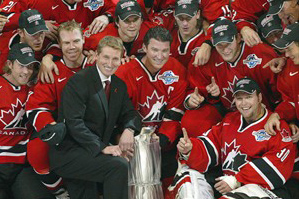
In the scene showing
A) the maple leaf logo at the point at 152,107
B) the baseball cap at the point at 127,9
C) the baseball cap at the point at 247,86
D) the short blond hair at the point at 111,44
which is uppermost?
the baseball cap at the point at 127,9

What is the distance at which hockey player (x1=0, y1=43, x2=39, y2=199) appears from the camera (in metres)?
4.52

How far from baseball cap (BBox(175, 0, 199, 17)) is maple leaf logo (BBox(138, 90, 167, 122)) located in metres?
0.62

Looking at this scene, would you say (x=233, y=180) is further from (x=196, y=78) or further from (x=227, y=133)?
(x=196, y=78)

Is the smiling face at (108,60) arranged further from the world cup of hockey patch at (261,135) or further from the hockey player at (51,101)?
the world cup of hockey patch at (261,135)

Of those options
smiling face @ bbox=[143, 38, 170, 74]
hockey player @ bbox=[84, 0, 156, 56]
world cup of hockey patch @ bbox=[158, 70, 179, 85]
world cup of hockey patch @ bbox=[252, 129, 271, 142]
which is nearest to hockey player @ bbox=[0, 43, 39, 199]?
hockey player @ bbox=[84, 0, 156, 56]

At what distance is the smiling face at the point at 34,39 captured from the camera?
15.6 feet

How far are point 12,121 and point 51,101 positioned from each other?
0.31 meters

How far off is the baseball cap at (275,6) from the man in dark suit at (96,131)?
1.16 meters

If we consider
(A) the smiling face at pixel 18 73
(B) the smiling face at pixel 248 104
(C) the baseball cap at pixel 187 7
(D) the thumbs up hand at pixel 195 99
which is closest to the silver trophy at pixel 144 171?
(D) the thumbs up hand at pixel 195 99

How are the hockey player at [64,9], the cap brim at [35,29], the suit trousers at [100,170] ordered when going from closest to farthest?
the suit trousers at [100,170], the cap brim at [35,29], the hockey player at [64,9]

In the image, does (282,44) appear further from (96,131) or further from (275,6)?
(96,131)

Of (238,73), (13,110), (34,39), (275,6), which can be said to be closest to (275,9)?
(275,6)

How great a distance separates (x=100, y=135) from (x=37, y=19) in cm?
102

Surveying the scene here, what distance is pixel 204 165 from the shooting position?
14.4 ft
